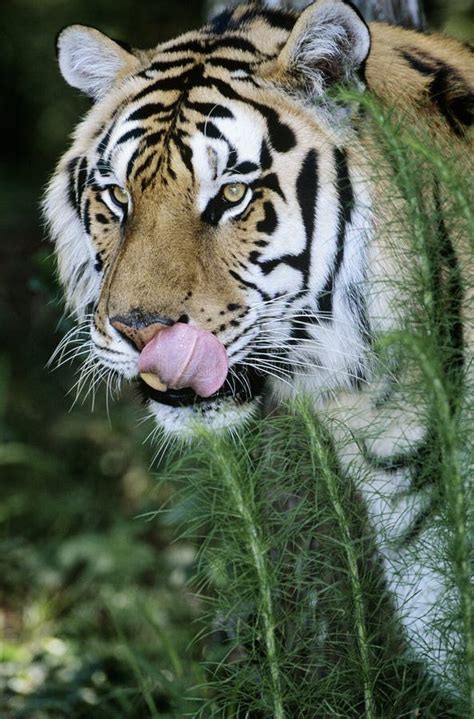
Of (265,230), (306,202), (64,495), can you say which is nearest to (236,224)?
(265,230)

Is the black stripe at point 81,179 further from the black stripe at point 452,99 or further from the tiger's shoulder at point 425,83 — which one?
the black stripe at point 452,99

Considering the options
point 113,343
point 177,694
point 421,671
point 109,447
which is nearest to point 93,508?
point 109,447

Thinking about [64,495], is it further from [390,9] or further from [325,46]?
[325,46]

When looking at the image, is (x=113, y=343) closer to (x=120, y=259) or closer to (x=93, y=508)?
(x=120, y=259)

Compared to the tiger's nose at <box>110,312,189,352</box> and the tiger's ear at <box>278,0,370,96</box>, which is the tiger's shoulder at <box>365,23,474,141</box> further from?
the tiger's nose at <box>110,312,189,352</box>

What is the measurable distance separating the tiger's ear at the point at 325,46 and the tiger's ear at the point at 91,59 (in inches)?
22.3

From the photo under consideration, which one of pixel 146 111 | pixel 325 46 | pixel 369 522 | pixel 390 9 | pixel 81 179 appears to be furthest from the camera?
pixel 390 9

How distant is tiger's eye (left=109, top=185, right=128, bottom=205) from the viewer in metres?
2.91

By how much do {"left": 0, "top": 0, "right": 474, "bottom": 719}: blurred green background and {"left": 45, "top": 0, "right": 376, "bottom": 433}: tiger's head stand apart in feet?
1.67

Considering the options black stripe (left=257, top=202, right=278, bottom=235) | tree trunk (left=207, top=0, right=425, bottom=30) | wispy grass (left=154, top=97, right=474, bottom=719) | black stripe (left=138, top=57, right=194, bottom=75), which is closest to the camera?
wispy grass (left=154, top=97, right=474, bottom=719)

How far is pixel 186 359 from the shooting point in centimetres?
259

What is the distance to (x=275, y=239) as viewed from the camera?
280 cm

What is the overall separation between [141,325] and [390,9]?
1.76 metres

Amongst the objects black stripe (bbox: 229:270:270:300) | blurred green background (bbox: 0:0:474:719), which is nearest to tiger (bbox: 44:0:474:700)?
black stripe (bbox: 229:270:270:300)
